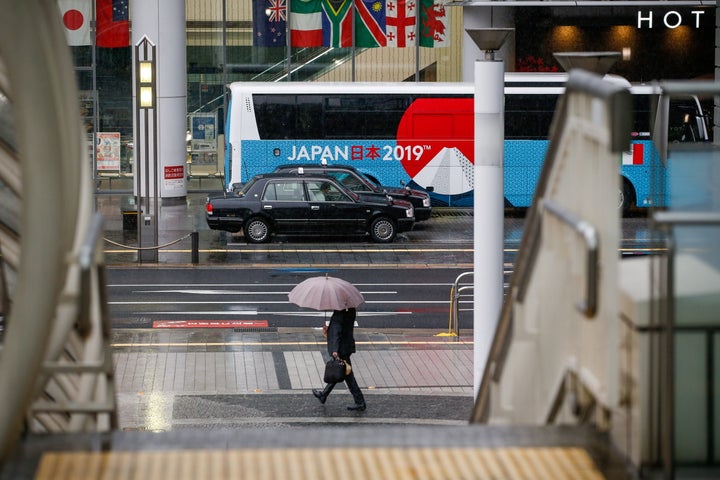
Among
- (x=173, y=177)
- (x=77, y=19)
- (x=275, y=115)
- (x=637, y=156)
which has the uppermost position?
(x=77, y=19)

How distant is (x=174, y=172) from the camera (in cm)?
3541

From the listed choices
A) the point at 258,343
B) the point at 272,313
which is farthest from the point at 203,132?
the point at 258,343

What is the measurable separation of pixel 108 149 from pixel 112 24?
3.57m

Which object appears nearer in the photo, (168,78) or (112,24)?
(168,78)

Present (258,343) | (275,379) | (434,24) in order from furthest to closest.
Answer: (434,24) < (258,343) < (275,379)

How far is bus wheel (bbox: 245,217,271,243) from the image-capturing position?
2827cm

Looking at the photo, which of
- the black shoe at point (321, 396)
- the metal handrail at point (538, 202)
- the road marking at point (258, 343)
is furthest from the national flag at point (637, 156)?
the metal handrail at point (538, 202)

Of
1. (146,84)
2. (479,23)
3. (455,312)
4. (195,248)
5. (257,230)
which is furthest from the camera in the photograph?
(479,23)

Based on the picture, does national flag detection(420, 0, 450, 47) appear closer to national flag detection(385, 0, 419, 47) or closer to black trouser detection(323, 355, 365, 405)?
national flag detection(385, 0, 419, 47)

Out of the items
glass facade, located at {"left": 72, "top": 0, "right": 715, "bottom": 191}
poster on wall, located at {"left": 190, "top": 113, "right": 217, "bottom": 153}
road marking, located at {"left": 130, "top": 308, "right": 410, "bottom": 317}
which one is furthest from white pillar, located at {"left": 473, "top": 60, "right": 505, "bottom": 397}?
poster on wall, located at {"left": 190, "top": 113, "right": 217, "bottom": 153}

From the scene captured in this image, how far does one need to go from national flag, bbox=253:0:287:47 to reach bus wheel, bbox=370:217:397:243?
11.5m

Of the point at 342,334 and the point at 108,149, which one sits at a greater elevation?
the point at 108,149

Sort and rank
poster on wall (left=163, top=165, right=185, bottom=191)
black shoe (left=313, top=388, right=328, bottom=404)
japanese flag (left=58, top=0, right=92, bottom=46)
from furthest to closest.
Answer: japanese flag (left=58, top=0, right=92, bottom=46), poster on wall (left=163, top=165, right=185, bottom=191), black shoe (left=313, top=388, right=328, bottom=404)

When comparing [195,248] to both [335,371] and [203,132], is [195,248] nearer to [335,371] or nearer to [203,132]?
[335,371]
